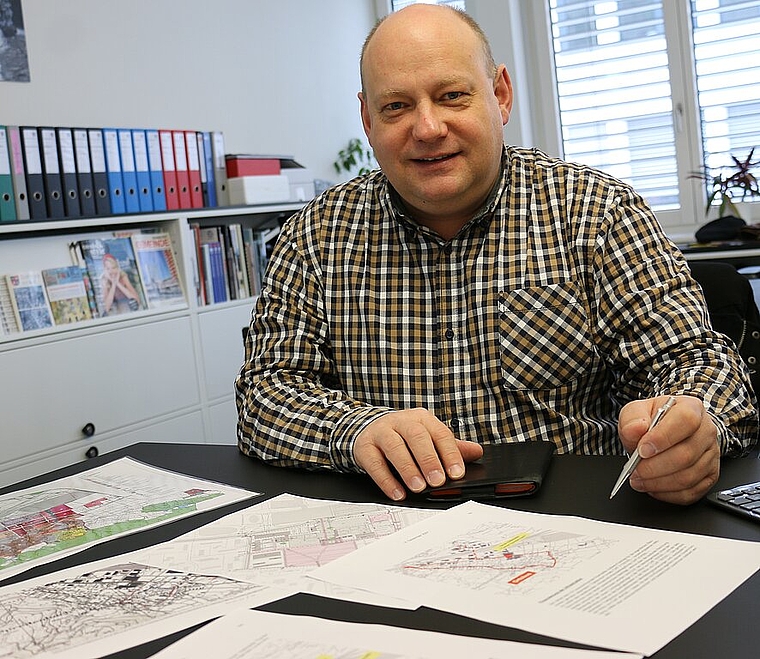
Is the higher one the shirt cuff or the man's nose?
the man's nose

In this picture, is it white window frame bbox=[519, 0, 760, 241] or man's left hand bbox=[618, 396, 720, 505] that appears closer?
man's left hand bbox=[618, 396, 720, 505]

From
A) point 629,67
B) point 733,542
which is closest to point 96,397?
point 733,542

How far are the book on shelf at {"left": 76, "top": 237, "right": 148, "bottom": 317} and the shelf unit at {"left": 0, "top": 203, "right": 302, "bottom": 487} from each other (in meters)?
0.05

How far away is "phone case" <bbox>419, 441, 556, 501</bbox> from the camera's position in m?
1.07

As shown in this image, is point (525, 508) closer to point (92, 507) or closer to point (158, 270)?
point (92, 507)

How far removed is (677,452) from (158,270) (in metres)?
2.53

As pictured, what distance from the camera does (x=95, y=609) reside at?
0.86m

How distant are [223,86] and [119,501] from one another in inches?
117

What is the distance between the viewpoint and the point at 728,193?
3984mm

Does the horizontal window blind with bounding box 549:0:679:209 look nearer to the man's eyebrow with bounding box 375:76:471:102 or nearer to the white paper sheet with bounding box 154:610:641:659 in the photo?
the man's eyebrow with bounding box 375:76:471:102

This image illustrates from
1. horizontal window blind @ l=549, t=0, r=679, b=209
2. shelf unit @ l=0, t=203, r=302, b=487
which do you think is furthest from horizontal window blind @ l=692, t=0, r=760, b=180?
shelf unit @ l=0, t=203, r=302, b=487

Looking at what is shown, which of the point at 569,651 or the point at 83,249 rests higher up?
the point at 83,249

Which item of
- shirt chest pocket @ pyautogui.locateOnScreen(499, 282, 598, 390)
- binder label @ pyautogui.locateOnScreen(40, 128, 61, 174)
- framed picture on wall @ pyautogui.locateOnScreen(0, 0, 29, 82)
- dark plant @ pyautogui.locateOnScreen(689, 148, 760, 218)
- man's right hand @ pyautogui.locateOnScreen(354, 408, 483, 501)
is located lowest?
man's right hand @ pyautogui.locateOnScreen(354, 408, 483, 501)

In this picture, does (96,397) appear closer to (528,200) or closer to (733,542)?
(528,200)
